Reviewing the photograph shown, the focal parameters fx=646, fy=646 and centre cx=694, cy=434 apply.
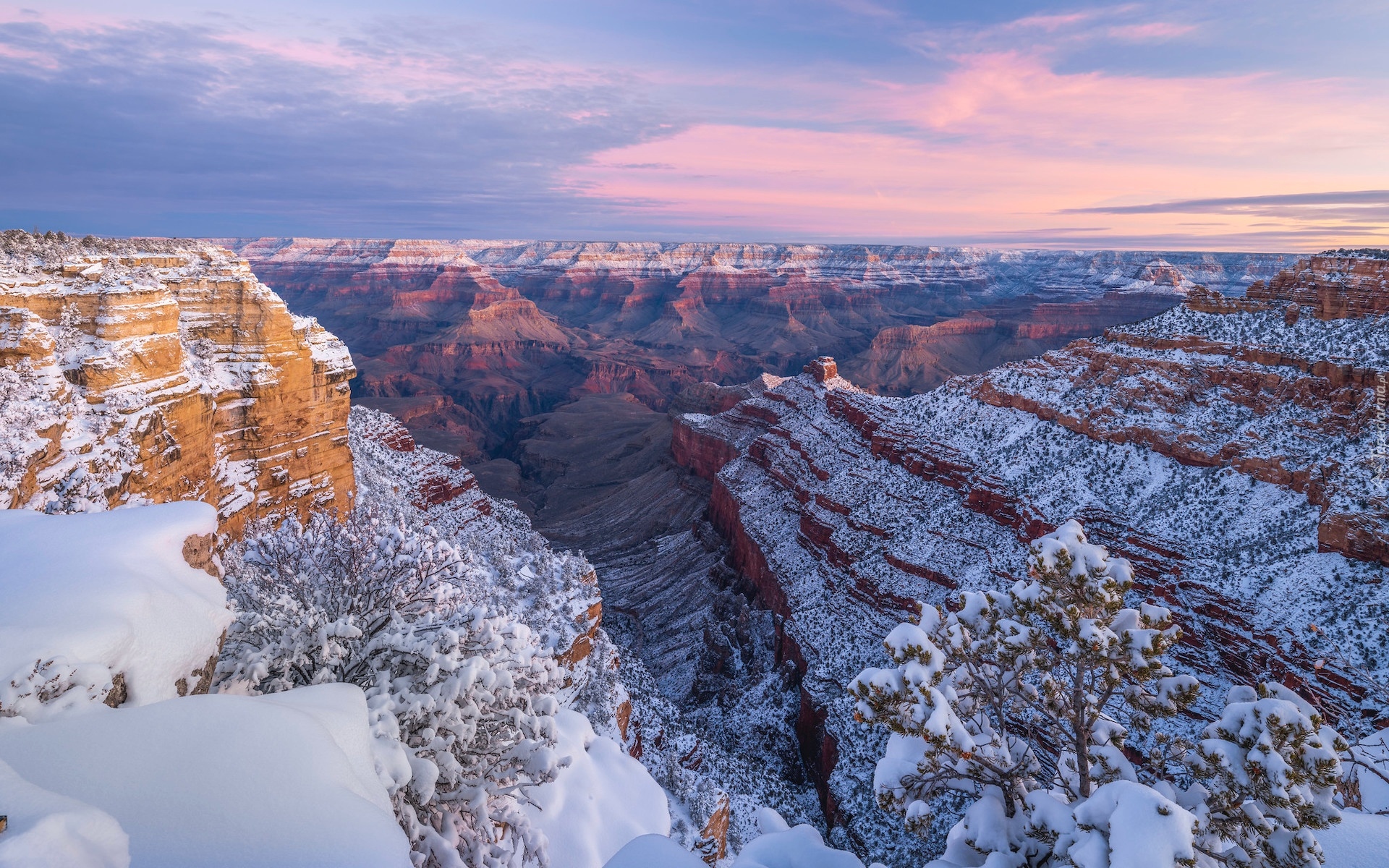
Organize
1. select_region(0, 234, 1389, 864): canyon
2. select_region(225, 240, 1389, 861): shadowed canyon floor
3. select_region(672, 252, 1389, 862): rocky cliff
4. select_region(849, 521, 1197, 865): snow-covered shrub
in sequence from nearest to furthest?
select_region(849, 521, 1197, 865): snow-covered shrub < select_region(0, 234, 1389, 864): canyon < select_region(672, 252, 1389, 862): rocky cliff < select_region(225, 240, 1389, 861): shadowed canyon floor

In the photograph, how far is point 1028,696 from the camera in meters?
6.82

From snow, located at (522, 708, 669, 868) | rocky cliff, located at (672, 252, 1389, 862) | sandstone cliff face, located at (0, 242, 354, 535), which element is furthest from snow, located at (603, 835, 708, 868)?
rocky cliff, located at (672, 252, 1389, 862)

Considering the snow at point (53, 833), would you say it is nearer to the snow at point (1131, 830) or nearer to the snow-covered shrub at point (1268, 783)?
the snow at point (1131, 830)

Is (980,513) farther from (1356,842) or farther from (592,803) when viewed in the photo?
(1356,842)

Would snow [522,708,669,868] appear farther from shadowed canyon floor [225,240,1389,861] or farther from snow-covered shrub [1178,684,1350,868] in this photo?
shadowed canyon floor [225,240,1389,861]

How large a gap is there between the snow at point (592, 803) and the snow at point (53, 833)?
5.84 m

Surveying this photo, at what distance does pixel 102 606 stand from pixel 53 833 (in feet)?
11.4

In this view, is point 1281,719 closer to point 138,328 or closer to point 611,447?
point 138,328

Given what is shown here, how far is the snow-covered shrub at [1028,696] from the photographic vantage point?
5863 mm

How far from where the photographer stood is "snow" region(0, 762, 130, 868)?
11.7 ft

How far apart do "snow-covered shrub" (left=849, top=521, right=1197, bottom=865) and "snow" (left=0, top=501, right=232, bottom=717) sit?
22.6 feet

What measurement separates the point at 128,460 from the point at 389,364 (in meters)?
139

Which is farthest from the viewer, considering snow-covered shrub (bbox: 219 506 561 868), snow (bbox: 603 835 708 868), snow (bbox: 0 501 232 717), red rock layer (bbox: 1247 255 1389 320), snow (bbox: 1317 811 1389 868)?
red rock layer (bbox: 1247 255 1389 320)

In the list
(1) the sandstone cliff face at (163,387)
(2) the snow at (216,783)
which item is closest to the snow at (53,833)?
(2) the snow at (216,783)
